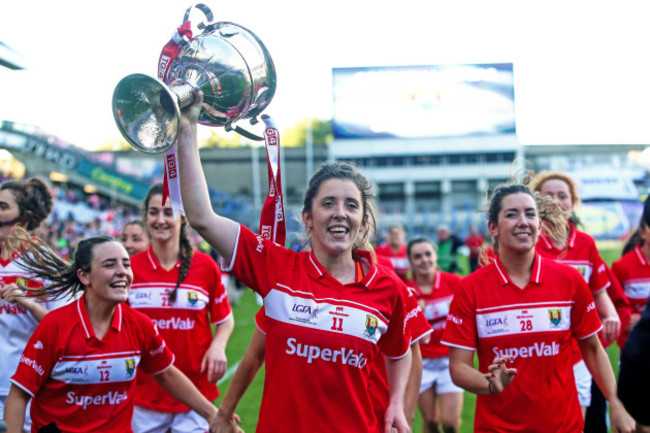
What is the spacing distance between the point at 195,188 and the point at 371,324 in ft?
2.90

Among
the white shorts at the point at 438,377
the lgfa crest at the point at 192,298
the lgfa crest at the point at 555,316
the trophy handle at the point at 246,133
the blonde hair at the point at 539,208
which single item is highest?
the trophy handle at the point at 246,133

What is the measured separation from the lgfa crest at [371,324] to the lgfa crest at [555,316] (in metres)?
1.12

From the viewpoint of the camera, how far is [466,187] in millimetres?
50062

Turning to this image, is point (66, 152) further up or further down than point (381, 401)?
further up

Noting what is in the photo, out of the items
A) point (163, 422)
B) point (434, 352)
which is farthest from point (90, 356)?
point (434, 352)

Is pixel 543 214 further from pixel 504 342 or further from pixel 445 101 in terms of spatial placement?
pixel 445 101

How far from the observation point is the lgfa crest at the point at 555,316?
3320 millimetres

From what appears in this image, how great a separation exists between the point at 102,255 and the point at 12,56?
1132mm

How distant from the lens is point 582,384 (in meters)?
4.57

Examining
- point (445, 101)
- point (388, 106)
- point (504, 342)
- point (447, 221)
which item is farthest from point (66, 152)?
point (504, 342)

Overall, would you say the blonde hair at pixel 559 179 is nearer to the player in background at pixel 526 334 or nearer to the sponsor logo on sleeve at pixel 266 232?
the player in background at pixel 526 334

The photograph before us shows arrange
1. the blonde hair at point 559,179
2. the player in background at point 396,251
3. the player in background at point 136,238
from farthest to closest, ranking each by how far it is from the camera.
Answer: the player in background at point 396,251 < the player in background at point 136,238 < the blonde hair at point 559,179

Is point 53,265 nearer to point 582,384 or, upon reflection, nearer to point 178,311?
point 178,311

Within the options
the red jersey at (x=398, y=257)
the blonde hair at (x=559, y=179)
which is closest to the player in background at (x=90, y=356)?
the blonde hair at (x=559, y=179)
